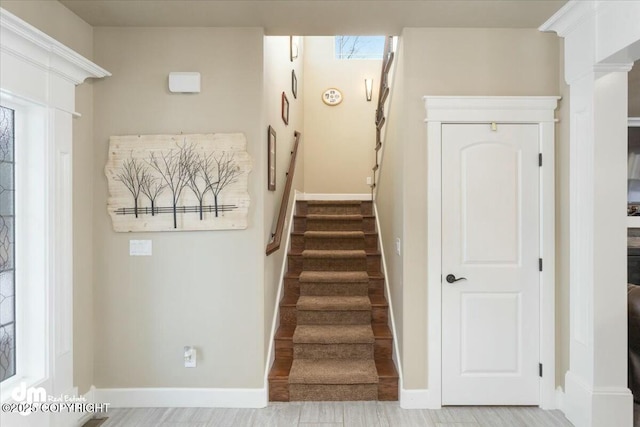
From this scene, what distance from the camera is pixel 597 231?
2.28 meters

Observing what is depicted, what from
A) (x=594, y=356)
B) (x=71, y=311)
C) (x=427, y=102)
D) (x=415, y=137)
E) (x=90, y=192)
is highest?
Result: (x=427, y=102)

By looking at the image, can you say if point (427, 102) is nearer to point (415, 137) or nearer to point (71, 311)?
point (415, 137)

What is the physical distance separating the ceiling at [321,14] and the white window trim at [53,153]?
1.44 ft

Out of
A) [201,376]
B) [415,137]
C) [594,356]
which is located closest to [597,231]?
[594,356]

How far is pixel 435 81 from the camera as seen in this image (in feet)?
8.68

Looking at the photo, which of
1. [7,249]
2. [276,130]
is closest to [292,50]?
[276,130]

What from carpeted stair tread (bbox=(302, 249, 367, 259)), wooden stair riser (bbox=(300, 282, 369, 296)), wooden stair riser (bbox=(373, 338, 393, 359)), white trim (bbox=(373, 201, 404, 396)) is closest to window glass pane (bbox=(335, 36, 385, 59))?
white trim (bbox=(373, 201, 404, 396))

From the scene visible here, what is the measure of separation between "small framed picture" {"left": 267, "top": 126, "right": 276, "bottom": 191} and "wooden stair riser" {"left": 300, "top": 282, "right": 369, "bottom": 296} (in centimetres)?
102

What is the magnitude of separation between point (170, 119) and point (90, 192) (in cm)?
78

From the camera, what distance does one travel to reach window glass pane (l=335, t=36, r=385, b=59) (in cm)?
578

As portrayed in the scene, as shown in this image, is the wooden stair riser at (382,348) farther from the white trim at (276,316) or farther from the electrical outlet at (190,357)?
the electrical outlet at (190,357)

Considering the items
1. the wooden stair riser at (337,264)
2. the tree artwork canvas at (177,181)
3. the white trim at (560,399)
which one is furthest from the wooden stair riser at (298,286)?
the white trim at (560,399)

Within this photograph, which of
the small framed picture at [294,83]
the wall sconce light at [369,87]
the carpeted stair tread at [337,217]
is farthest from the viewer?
the wall sconce light at [369,87]

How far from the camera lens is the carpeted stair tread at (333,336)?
298cm
